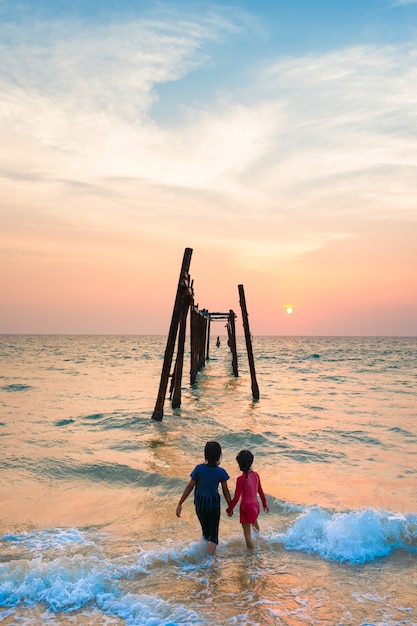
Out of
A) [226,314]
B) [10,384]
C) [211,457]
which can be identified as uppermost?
[226,314]

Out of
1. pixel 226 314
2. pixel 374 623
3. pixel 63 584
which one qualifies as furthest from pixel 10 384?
pixel 374 623

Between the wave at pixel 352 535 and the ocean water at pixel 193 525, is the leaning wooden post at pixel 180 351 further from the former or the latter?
the wave at pixel 352 535

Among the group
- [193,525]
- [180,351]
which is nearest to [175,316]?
[180,351]

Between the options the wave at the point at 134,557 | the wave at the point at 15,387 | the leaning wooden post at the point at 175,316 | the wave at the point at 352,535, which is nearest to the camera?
the wave at the point at 134,557

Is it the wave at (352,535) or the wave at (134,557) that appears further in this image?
the wave at (352,535)

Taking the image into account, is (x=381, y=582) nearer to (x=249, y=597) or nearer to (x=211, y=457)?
(x=249, y=597)

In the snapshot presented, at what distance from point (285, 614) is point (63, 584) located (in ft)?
7.09

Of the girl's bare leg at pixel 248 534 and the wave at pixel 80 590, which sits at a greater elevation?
the girl's bare leg at pixel 248 534

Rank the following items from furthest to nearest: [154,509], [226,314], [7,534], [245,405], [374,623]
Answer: [226,314] → [245,405] → [154,509] → [7,534] → [374,623]

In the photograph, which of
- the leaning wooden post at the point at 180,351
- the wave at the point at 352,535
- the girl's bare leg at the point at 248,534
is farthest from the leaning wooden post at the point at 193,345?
the girl's bare leg at the point at 248,534

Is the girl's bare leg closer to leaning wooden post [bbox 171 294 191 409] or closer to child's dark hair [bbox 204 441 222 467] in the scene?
child's dark hair [bbox 204 441 222 467]

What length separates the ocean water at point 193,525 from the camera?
443 centimetres

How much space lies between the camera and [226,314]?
29516 millimetres

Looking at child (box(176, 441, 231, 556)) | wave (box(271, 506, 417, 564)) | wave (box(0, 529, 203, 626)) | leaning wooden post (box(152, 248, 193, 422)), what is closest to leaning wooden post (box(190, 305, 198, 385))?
leaning wooden post (box(152, 248, 193, 422))
